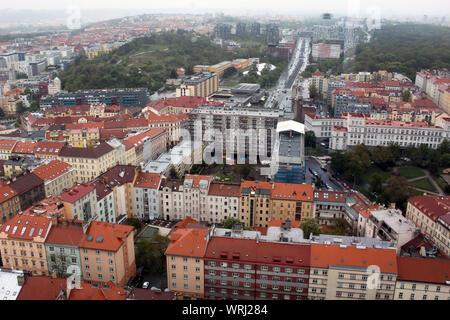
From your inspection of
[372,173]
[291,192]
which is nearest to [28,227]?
[291,192]

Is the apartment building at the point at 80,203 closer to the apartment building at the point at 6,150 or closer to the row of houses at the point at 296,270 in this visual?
the row of houses at the point at 296,270

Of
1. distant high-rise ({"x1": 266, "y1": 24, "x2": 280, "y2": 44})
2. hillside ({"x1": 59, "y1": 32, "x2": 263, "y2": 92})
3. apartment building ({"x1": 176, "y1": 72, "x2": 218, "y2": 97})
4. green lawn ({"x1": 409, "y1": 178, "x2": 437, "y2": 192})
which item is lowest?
green lawn ({"x1": 409, "y1": 178, "x2": 437, "y2": 192})

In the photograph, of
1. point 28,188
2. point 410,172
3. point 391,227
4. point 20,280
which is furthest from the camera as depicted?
point 410,172

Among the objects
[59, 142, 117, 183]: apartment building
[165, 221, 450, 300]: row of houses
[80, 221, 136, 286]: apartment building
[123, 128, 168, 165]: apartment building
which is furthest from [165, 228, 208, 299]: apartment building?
[123, 128, 168, 165]: apartment building

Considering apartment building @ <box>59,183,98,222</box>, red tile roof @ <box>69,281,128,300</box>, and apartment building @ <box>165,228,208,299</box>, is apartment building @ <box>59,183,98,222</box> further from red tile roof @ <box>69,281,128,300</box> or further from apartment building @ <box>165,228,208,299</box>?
red tile roof @ <box>69,281,128,300</box>

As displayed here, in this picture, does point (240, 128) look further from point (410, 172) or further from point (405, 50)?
point (405, 50)

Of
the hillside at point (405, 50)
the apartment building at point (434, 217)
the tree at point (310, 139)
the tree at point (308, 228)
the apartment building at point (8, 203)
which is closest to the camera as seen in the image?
the tree at point (308, 228)

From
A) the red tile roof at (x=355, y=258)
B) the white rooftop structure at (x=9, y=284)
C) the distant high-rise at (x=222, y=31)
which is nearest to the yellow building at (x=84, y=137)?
the white rooftop structure at (x=9, y=284)
